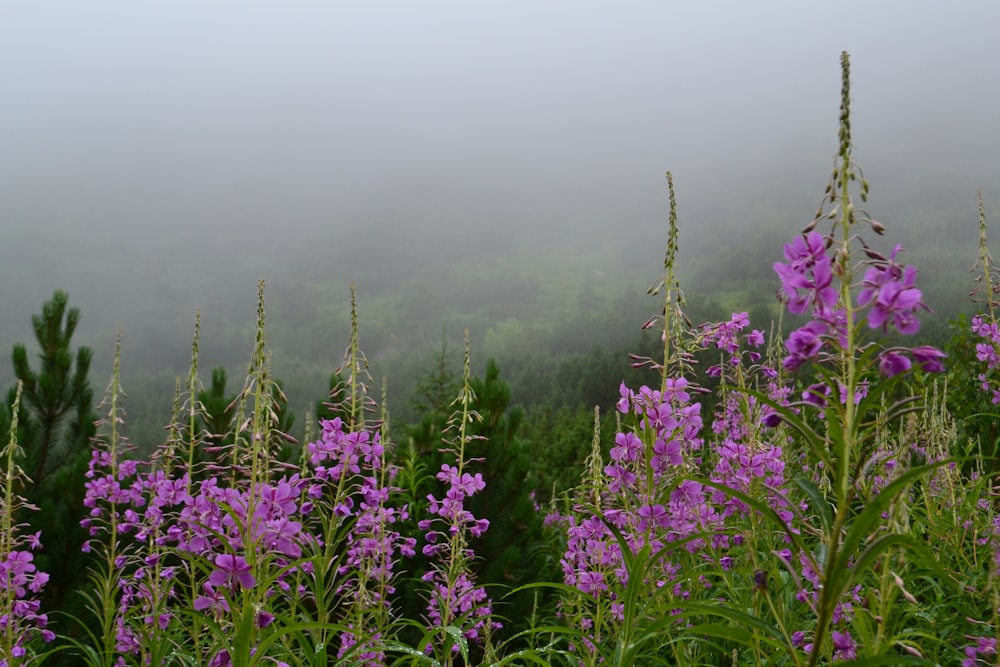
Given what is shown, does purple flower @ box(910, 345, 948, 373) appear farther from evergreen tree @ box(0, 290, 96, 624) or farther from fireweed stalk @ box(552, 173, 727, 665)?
evergreen tree @ box(0, 290, 96, 624)

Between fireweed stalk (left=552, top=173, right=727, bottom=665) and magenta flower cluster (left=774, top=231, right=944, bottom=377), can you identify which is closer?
magenta flower cluster (left=774, top=231, right=944, bottom=377)

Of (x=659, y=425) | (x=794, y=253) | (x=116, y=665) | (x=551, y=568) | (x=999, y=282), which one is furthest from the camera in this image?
(x=551, y=568)

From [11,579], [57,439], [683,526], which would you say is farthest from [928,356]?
[57,439]

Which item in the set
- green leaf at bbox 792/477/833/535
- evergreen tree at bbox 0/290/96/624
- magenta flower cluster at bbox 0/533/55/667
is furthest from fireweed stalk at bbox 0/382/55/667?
green leaf at bbox 792/477/833/535

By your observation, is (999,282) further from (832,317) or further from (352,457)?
(352,457)

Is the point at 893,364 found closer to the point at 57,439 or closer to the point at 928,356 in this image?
the point at 928,356

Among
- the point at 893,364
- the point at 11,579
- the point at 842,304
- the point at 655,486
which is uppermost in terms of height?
the point at 842,304

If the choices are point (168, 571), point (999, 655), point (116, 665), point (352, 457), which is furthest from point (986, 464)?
point (116, 665)

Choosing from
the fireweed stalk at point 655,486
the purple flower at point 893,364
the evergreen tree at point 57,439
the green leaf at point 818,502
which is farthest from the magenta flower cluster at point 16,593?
the purple flower at point 893,364

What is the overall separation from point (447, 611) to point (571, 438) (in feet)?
46.3

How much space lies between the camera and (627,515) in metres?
2.97

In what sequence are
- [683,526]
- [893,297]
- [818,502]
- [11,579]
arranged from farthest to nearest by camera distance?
[11,579] → [683,526] → [893,297] → [818,502]

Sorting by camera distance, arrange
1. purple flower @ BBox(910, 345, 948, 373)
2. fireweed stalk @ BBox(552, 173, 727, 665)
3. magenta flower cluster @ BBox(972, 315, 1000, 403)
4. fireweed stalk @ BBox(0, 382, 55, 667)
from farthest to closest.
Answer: magenta flower cluster @ BBox(972, 315, 1000, 403)
fireweed stalk @ BBox(0, 382, 55, 667)
fireweed stalk @ BBox(552, 173, 727, 665)
purple flower @ BBox(910, 345, 948, 373)

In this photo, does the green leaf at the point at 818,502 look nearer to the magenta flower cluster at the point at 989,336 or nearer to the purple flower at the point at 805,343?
the purple flower at the point at 805,343
